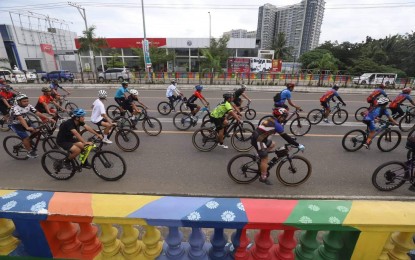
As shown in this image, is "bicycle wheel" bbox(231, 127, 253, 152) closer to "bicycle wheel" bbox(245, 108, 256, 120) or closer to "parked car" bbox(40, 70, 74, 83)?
"bicycle wheel" bbox(245, 108, 256, 120)

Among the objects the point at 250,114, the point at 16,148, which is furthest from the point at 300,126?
the point at 16,148

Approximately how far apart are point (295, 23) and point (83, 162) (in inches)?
3138

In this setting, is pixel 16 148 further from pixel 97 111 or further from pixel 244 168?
pixel 244 168

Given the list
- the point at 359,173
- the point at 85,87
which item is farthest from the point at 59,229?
the point at 85,87

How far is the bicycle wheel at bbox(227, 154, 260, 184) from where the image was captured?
4.75 metres

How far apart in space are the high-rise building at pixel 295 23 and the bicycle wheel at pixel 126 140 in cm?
6423

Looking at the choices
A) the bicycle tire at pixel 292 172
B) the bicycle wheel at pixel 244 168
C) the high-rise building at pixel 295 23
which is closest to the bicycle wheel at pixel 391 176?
the bicycle tire at pixel 292 172

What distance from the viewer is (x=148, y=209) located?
4.82 ft

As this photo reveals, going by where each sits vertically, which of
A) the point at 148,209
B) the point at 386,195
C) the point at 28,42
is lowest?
the point at 386,195

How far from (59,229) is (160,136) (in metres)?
6.06

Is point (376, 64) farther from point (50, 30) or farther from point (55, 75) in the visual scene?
point (50, 30)

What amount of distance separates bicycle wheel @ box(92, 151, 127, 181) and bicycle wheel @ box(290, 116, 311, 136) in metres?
5.98

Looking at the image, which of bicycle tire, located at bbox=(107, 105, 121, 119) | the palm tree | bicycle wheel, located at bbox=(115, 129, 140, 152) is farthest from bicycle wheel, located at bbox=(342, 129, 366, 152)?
the palm tree

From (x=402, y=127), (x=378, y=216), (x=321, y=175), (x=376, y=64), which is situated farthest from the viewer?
(x=376, y=64)
